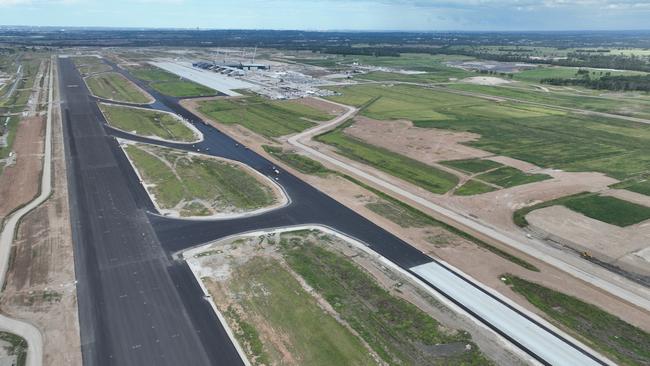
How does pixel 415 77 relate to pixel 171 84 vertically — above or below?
above

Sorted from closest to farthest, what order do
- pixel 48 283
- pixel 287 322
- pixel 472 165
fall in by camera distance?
pixel 287 322 → pixel 48 283 → pixel 472 165

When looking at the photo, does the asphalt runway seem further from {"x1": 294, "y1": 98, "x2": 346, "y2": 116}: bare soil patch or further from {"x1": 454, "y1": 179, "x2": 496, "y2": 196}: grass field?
{"x1": 294, "y1": 98, "x2": 346, "y2": 116}: bare soil patch

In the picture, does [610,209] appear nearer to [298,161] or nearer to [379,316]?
[379,316]

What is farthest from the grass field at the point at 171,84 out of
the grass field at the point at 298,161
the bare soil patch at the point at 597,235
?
the bare soil patch at the point at 597,235

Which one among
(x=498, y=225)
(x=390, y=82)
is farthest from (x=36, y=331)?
(x=390, y=82)

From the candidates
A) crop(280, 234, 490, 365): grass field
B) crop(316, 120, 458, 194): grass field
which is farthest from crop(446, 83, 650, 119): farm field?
crop(280, 234, 490, 365): grass field

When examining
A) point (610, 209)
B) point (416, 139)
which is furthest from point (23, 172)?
point (610, 209)
